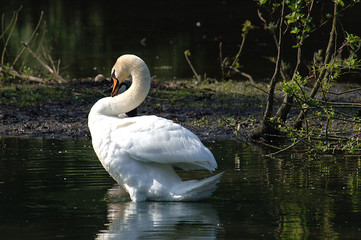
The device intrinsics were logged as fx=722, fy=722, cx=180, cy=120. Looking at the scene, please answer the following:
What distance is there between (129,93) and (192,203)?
4.68 ft

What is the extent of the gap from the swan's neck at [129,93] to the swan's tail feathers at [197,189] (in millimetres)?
1130

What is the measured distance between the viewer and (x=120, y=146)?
7117 mm

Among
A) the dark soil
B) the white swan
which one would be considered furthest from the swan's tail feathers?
the dark soil

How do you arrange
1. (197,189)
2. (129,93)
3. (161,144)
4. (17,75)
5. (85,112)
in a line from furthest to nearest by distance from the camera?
(17,75) → (85,112) → (129,93) → (161,144) → (197,189)

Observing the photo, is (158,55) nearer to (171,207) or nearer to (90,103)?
(90,103)

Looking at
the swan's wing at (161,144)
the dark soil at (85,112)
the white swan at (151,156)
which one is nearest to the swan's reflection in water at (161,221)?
the white swan at (151,156)

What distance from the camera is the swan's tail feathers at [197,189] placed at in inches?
270

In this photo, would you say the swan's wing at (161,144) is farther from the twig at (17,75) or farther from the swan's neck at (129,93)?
the twig at (17,75)

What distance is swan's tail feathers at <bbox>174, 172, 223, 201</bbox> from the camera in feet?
22.5

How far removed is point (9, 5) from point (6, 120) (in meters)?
22.3

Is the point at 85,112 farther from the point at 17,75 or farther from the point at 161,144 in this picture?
the point at 161,144

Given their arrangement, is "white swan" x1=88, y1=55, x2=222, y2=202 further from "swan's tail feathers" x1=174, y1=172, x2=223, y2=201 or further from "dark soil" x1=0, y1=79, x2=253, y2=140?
"dark soil" x1=0, y1=79, x2=253, y2=140

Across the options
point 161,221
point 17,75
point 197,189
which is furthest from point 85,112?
point 161,221

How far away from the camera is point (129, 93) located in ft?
25.4
